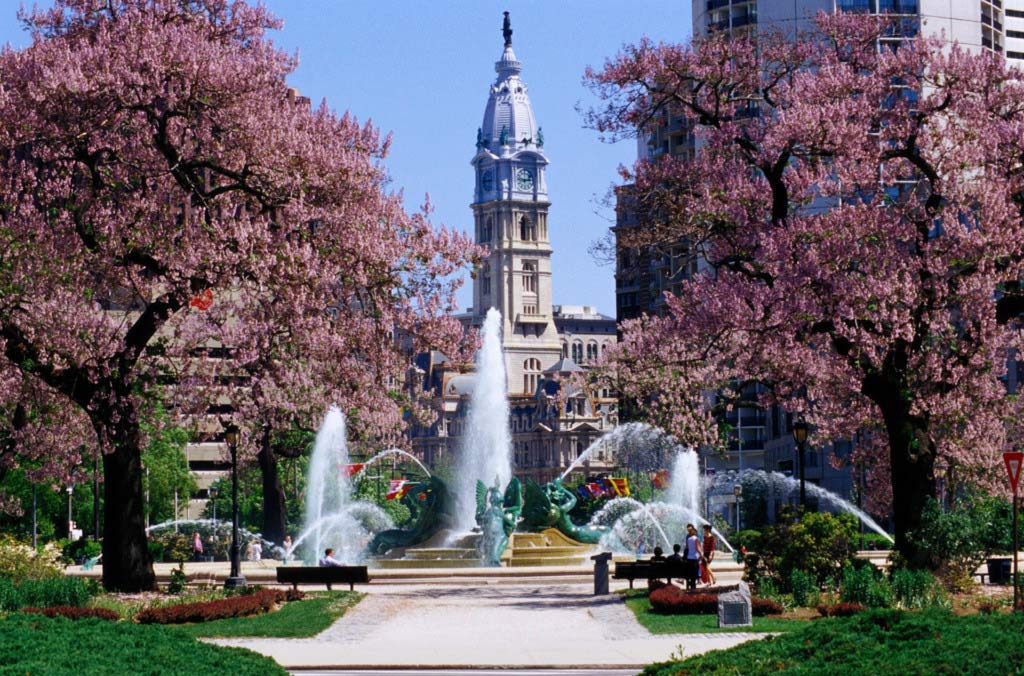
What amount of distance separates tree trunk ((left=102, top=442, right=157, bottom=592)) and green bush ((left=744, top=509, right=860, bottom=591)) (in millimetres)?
13508

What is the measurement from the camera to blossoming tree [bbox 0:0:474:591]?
35.1m

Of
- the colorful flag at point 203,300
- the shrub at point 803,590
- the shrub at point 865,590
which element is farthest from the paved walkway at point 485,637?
the colorful flag at point 203,300

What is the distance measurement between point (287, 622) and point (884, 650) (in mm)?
16397

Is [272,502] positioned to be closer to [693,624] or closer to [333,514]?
[333,514]

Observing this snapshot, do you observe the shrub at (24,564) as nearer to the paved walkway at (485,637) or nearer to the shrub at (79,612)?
the shrub at (79,612)

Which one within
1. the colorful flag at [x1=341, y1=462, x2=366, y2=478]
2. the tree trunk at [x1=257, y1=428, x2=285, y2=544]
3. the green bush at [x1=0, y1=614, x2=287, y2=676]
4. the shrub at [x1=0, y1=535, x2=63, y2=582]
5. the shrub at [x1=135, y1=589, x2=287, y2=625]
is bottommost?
→ the shrub at [x1=135, y1=589, x2=287, y2=625]

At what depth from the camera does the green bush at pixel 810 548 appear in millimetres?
34219

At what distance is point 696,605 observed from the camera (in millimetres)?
32219

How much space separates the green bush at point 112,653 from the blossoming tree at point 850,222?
63.5ft

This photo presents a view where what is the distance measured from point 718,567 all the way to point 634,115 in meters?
13.5

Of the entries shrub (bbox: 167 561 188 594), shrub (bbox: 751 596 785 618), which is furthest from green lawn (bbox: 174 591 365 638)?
shrub (bbox: 751 596 785 618)

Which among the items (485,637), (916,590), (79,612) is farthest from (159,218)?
(916,590)

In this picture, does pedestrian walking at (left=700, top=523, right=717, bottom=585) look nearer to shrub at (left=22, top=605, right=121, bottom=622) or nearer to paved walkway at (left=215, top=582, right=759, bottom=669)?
paved walkway at (left=215, top=582, right=759, bottom=669)

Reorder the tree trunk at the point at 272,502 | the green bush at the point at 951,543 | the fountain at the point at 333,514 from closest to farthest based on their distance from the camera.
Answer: the green bush at the point at 951,543, the fountain at the point at 333,514, the tree trunk at the point at 272,502
